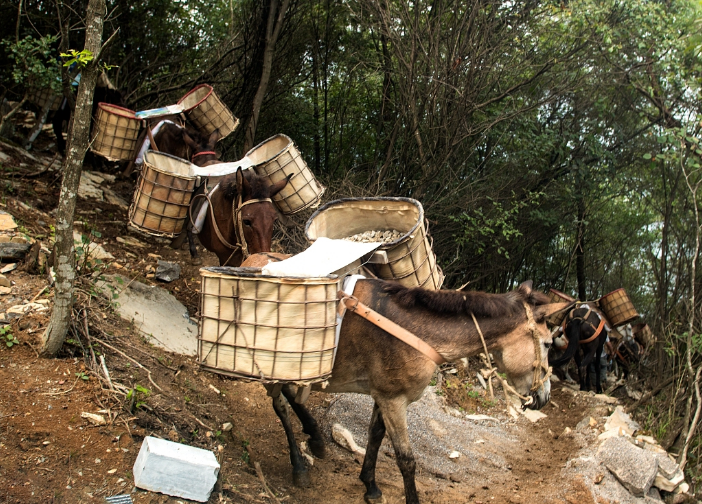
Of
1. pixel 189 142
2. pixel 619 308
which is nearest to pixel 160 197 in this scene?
pixel 189 142

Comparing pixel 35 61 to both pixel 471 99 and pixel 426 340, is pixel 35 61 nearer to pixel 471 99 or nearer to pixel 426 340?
pixel 426 340

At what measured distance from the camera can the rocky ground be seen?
3727 millimetres

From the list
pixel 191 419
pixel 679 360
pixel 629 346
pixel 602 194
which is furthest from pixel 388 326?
pixel 629 346

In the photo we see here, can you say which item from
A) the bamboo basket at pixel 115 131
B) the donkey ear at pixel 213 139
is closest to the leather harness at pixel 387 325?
the bamboo basket at pixel 115 131

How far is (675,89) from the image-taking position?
32.6ft

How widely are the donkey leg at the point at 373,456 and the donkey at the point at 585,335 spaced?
24.9ft

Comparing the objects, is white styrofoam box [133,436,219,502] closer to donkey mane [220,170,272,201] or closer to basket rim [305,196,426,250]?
basket rim [305,196,426,250]

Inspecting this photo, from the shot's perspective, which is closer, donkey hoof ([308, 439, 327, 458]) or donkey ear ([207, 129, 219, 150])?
donkey hoof ([308, 439, 327, 458])

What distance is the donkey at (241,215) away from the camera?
6172 mm

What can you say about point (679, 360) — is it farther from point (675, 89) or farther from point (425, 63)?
point (425, 63)

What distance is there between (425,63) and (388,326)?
6733 millimetres

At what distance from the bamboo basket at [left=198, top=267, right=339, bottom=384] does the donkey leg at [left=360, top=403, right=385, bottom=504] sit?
4.24 feet

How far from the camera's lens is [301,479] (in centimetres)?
477

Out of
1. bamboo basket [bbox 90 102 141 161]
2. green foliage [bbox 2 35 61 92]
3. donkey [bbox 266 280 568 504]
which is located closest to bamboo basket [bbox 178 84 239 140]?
bamboo basket [bbox 90 102 141 161]
